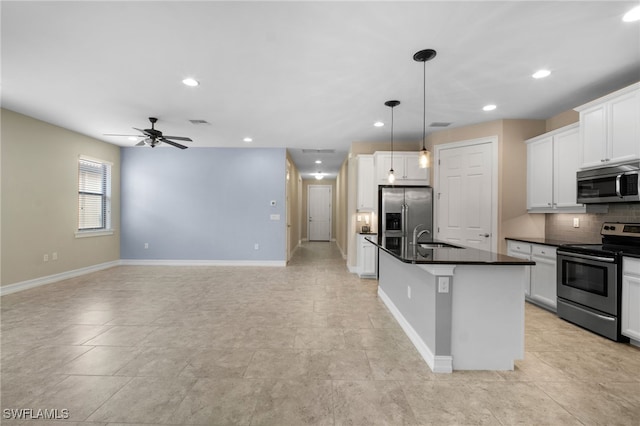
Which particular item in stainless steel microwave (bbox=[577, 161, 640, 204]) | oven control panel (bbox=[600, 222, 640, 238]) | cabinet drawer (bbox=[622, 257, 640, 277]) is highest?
stainless steel microwave (bbox=[577, 161, 640, 204])

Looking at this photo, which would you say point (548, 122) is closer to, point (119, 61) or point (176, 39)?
point (176, 39)

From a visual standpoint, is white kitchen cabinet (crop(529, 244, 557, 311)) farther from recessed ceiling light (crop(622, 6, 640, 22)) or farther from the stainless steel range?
recessed ceiling light (crop(622, 6, 640, 22))

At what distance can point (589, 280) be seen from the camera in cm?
293

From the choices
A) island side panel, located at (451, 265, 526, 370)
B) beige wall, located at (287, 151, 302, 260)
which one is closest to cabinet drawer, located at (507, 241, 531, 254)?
island side panel, located at (451, 265, 526, 370)

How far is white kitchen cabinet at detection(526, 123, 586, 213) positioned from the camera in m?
3.55

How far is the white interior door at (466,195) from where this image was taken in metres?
4.41

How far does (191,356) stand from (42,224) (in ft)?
14.1

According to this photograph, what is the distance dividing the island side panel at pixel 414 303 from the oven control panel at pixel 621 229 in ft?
7.71

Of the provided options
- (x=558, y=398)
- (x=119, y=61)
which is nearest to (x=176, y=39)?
(x=119, y=61)

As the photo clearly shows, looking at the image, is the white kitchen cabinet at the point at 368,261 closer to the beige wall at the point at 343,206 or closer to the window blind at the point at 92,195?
the beige wall at the point at 343,206

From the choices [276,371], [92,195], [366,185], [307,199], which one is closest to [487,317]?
[276,371]

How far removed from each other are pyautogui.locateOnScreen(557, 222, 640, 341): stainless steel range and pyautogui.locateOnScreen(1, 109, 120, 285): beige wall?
7434 millimetres

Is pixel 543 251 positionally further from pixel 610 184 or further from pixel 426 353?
pixel 426 353

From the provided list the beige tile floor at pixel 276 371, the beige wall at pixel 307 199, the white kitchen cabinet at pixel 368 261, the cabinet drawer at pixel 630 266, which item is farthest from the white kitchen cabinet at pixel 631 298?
the beige wall at pixel 307 199
